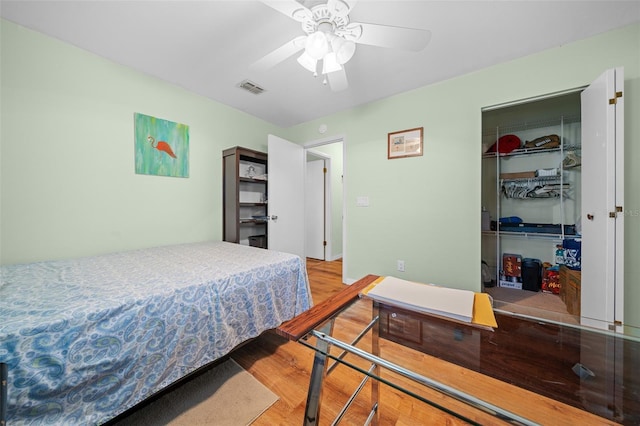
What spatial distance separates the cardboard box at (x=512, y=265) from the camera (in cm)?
294

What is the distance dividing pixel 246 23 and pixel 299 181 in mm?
1988

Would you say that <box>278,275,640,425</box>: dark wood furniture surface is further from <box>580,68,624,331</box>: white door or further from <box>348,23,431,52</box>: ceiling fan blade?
<box>348,23,431,52</box>: ceiling fan blade

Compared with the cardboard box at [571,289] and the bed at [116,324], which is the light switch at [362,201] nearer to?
the bed at [116,324]

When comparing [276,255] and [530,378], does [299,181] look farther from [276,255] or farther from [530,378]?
[530,378]

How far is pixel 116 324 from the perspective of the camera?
37.4 inches

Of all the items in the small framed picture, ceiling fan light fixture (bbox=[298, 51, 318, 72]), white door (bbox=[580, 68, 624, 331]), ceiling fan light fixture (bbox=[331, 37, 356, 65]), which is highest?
ceiling fan light fixture (bbox=[331, 37, 356, 65])

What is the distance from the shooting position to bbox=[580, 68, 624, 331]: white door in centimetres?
153

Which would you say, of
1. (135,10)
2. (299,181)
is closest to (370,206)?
(299,181)

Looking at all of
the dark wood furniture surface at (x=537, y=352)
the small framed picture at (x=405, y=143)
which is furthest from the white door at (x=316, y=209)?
the dark wood furniture surface at (x=537, y=352)

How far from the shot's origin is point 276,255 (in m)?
1.86

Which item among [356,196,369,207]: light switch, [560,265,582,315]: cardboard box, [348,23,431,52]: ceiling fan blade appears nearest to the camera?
[348,23,431,52]: ceiling fan blade

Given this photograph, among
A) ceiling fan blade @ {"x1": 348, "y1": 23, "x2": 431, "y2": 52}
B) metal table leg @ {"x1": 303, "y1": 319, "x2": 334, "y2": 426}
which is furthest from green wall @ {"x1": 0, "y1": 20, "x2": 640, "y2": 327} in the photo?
metal table leg @ {"x1": 303, "y1": 319, "x2": 334, "y2": 426}

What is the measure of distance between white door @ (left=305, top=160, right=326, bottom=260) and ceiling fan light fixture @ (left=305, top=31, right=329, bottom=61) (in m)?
3.09

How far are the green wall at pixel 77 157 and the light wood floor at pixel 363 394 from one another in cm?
162
